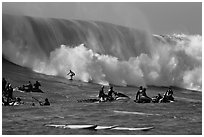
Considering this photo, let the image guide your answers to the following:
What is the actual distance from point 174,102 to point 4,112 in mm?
10754

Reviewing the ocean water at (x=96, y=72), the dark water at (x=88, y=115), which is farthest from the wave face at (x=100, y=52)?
the dark water at (x=88, y=115)

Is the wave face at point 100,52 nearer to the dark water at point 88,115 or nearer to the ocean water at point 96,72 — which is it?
the ocean water at point 96,72

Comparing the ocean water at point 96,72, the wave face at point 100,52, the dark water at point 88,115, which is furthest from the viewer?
the wave face at point 100,52

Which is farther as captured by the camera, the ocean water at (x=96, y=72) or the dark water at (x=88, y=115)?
the ocean water at (x=96, y=72)

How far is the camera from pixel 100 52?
46.3 metres

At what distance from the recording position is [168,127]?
21.4 m

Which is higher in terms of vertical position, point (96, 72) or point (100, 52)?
point (100, 52)

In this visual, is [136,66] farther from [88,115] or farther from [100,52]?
[88,115]

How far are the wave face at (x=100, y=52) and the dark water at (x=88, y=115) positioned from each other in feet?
28.9

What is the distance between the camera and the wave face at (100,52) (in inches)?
1639

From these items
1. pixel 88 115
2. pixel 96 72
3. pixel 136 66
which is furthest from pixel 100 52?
pixel 88 115

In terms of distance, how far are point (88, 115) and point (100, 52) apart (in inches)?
891

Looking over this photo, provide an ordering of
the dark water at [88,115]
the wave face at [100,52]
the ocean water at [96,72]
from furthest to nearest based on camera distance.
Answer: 1. the wave face at [100,52]
2. the ocean water at [96,72]
3. the dark water at [88,115]

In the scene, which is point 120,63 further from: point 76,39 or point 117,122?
point 117,122
